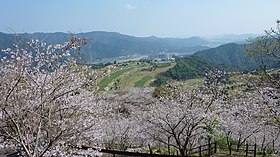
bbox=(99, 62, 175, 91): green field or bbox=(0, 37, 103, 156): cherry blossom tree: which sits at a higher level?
bbox=(0, 37, 103, 156): cherry blossom tree

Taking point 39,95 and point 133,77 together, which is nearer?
point 39,95

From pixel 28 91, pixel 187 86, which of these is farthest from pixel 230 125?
pixel 28 91

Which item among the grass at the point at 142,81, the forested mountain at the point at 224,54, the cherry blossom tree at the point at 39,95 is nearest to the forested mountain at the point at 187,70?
the grass at the point at 142,81

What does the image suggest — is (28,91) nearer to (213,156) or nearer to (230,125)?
(213,156)

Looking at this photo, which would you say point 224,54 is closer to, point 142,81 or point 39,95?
point 142,81

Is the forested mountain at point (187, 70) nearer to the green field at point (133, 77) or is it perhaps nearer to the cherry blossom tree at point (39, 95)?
the green field at point (133, 77)

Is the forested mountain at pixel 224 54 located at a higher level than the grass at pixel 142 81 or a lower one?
higher

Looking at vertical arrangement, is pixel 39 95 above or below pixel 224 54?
above

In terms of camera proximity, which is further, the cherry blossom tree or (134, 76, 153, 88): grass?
(134, 76, 153, 88): grass

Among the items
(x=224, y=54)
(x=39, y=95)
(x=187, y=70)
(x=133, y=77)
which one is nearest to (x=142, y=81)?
(x=133, y=77)

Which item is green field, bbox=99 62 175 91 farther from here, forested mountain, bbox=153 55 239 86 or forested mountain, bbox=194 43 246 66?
forested mountain, bbox=194 43 246 66

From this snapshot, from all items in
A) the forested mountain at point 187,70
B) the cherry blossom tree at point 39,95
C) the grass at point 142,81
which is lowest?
the grass at point 142,81

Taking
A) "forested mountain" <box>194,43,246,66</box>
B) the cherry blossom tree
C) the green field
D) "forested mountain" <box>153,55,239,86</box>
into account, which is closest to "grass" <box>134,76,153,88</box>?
the green field
